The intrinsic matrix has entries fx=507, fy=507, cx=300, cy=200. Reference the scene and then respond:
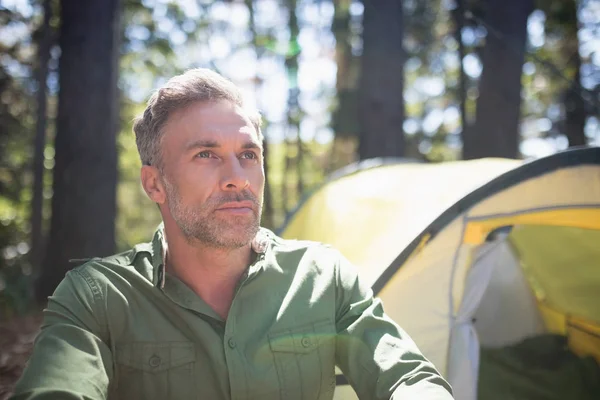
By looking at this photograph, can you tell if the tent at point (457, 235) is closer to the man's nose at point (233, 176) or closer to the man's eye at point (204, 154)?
the man's nose at point (233, 176)

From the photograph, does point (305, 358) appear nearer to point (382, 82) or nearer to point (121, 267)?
point (121, 267)

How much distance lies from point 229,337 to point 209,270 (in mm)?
290

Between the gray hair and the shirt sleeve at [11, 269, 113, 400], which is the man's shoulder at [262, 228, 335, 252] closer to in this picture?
the gray hair

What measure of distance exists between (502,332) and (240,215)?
3.28 metres

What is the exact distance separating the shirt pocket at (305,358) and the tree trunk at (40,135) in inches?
366

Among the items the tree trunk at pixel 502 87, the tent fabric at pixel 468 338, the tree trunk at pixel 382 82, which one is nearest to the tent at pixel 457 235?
the tent fabric at pixel 468 338

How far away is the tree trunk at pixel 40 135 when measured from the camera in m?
9.90

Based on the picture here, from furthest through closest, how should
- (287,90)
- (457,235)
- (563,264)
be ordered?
(287,90) → (563,264) → (457,235)

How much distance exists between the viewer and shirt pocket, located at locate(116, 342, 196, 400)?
5.79ft

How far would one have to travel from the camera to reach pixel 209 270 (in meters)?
1.97

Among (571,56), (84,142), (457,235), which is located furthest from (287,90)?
(457,235)

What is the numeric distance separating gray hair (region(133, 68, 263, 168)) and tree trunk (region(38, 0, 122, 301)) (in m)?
4.16

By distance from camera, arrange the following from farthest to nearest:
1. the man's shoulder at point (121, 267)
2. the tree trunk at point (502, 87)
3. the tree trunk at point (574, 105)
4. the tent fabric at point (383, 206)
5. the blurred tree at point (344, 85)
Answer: the blurred tree at point (344, 85), the tree trunk at point (574, 105), the tree trunk at point (502, 87), the tent fabric at point (383, 206), the man's shoulder at point (121, 267)

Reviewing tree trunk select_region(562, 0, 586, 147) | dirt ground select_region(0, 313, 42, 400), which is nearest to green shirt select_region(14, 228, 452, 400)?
dirt ground select_region(0, 313, 42, 400)
